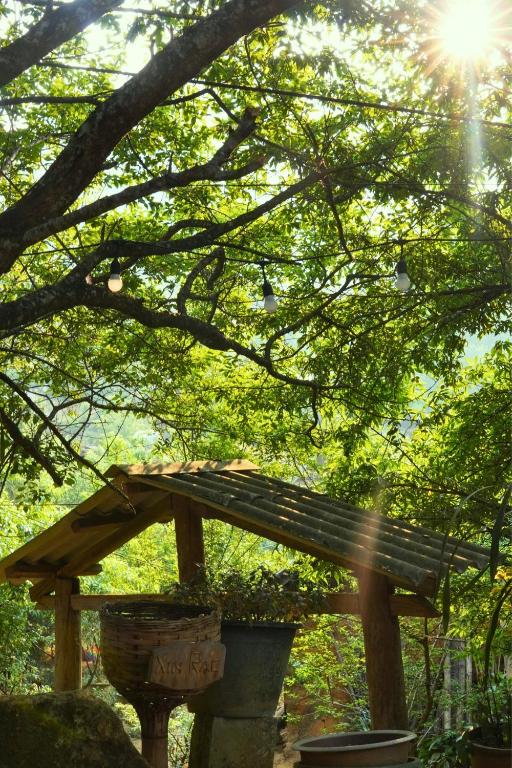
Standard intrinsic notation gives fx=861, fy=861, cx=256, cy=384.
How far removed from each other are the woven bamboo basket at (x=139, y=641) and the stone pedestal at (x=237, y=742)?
452 mm

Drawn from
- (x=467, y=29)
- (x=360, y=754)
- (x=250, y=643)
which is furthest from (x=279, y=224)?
(x=360, y=754)

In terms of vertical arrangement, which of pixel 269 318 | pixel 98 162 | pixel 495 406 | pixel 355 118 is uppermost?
pixel 355 118

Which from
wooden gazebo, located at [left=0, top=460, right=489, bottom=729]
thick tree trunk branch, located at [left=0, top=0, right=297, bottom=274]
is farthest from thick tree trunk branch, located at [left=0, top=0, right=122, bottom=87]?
wooden gazebo, located at [left=0, top=460, right=489, bottom=729]

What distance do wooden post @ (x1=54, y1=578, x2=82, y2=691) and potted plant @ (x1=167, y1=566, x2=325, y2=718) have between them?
7.92 feet

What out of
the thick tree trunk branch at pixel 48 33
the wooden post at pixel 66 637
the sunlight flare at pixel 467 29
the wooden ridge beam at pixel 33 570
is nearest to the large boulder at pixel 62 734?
the thick tree trunk branch at pixel 48 33

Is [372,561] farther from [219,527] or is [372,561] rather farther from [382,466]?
[219,527]

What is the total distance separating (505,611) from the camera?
6465 mm

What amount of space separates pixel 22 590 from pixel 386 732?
31.3 feet

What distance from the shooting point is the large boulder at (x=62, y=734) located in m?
2.95

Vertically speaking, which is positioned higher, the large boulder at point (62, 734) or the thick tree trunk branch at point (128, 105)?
the thick tree trunk branch at point (128, 105)

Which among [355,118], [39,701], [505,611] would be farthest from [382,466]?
[39,701]

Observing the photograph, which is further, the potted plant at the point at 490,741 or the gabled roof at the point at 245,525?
the potted plant at the point at 490,741

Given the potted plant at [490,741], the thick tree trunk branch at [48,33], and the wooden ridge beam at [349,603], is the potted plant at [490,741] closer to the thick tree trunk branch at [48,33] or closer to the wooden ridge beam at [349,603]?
the wooden ridge beam at [349,603]

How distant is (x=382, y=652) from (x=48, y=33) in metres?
3.25
